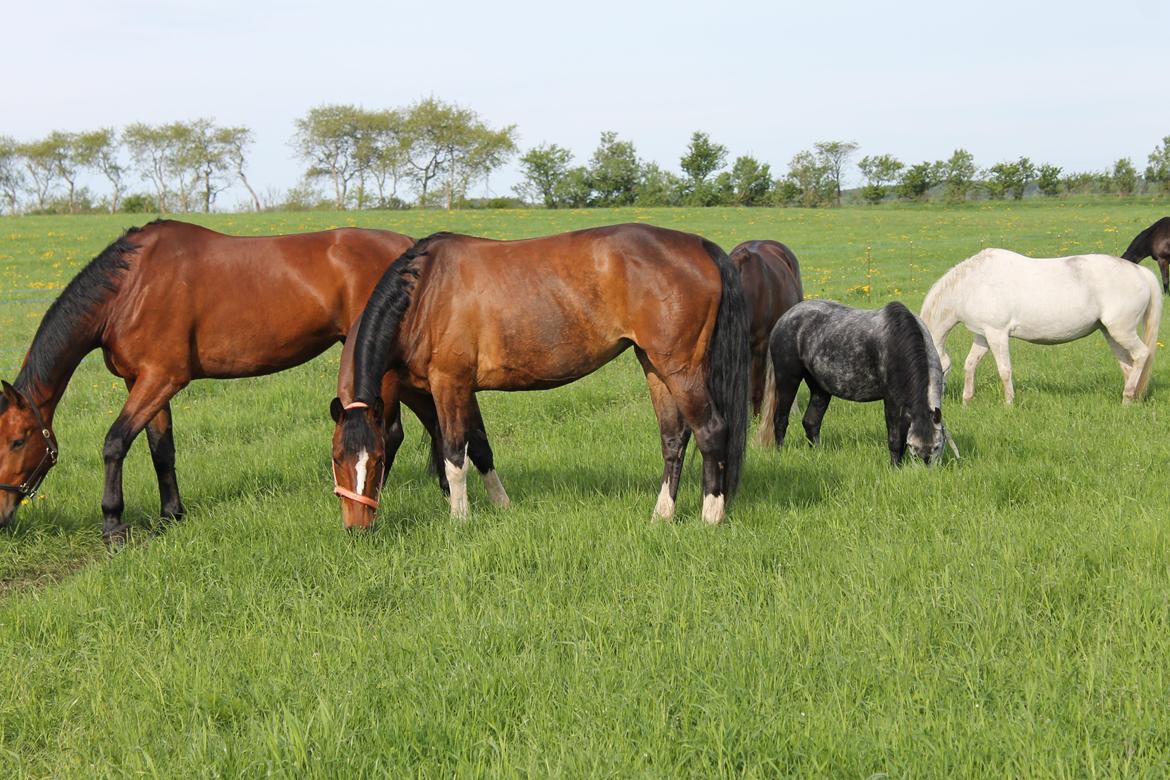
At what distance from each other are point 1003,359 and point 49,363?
8753 mm

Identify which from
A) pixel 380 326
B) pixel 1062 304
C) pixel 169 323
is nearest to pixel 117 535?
pixel 169 323

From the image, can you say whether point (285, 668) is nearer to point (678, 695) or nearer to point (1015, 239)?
point (678, 695)

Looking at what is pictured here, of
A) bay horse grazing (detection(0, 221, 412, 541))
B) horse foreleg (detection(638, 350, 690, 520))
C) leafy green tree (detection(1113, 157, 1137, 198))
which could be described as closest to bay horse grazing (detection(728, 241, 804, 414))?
horse foreleg (detection(638, 350, 690, 520))

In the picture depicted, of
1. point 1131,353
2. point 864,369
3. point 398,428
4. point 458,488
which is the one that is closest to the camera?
point 458,488

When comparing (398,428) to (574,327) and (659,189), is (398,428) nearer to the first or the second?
(574,327)

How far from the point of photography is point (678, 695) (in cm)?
345

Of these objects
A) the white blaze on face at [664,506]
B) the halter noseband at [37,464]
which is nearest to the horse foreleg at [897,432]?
the white blaze on face at [664,506]

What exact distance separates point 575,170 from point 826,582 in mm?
71341

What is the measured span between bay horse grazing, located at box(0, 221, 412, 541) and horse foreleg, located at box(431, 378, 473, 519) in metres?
1.51

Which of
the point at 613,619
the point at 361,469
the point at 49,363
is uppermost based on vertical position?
the point at 49,363

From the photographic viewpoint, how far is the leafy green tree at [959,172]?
217 feet

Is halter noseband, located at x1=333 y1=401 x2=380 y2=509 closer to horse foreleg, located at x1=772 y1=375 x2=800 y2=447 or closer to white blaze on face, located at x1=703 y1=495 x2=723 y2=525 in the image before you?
white blaze on face, located at x1=703 y1=495 x2=723 y2=525

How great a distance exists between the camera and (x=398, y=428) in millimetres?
6797

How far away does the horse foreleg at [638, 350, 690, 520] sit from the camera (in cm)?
596
